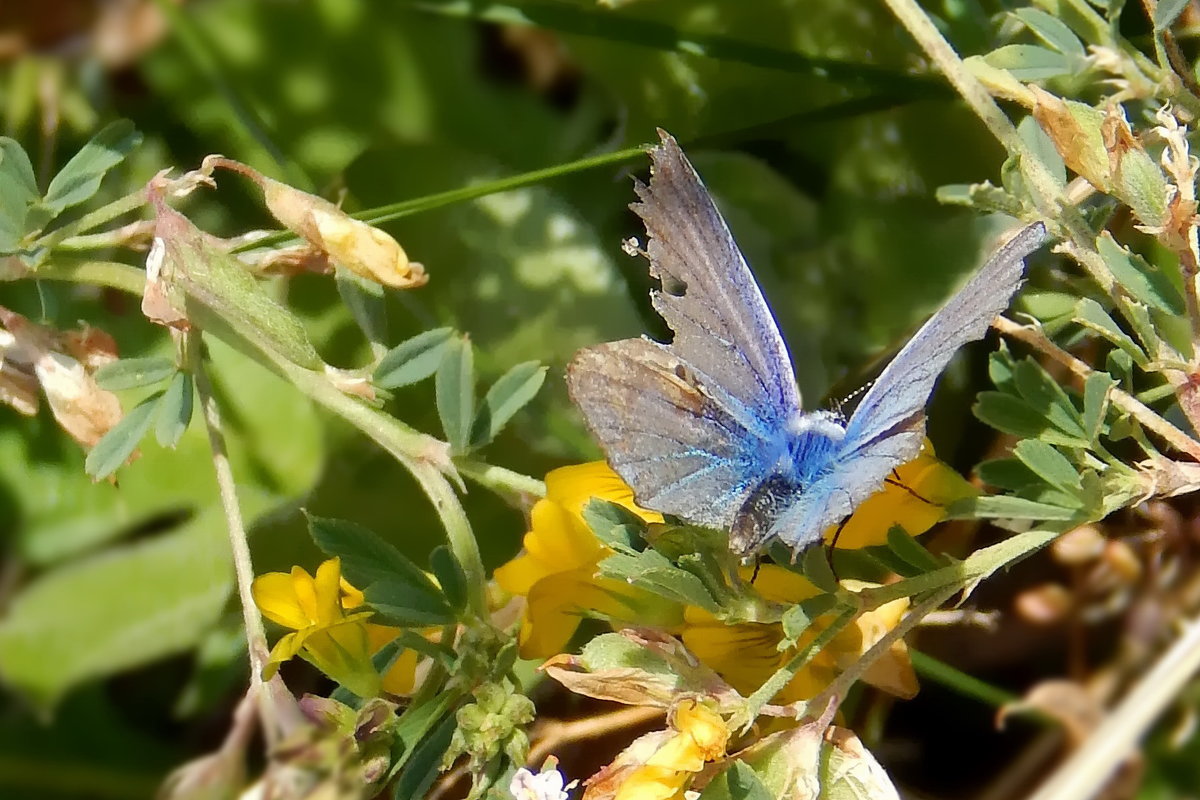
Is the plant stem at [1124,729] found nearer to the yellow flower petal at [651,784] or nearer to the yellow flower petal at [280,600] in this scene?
the yellow flower petal at [651,784]

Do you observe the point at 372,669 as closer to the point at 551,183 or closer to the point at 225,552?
the point at 225,552

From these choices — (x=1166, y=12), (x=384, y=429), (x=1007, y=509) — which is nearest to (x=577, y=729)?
(x=384, y=429)

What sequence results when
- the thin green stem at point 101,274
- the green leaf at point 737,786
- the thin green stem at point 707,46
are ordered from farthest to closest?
the thin green stem at point 707,46 < the thin green stem at point 101,274 < the green leaf at point 737,786

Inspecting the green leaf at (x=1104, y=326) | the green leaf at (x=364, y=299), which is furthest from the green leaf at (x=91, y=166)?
the green leaf at (x=1104, y=326)

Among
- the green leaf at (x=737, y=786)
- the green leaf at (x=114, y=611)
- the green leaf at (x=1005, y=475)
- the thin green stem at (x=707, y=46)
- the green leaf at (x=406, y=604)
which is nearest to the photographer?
the green leaf at (x=737, y=786)

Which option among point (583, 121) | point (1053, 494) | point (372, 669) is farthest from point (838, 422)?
point (583, 121)

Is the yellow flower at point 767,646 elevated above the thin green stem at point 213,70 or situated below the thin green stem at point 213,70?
below
